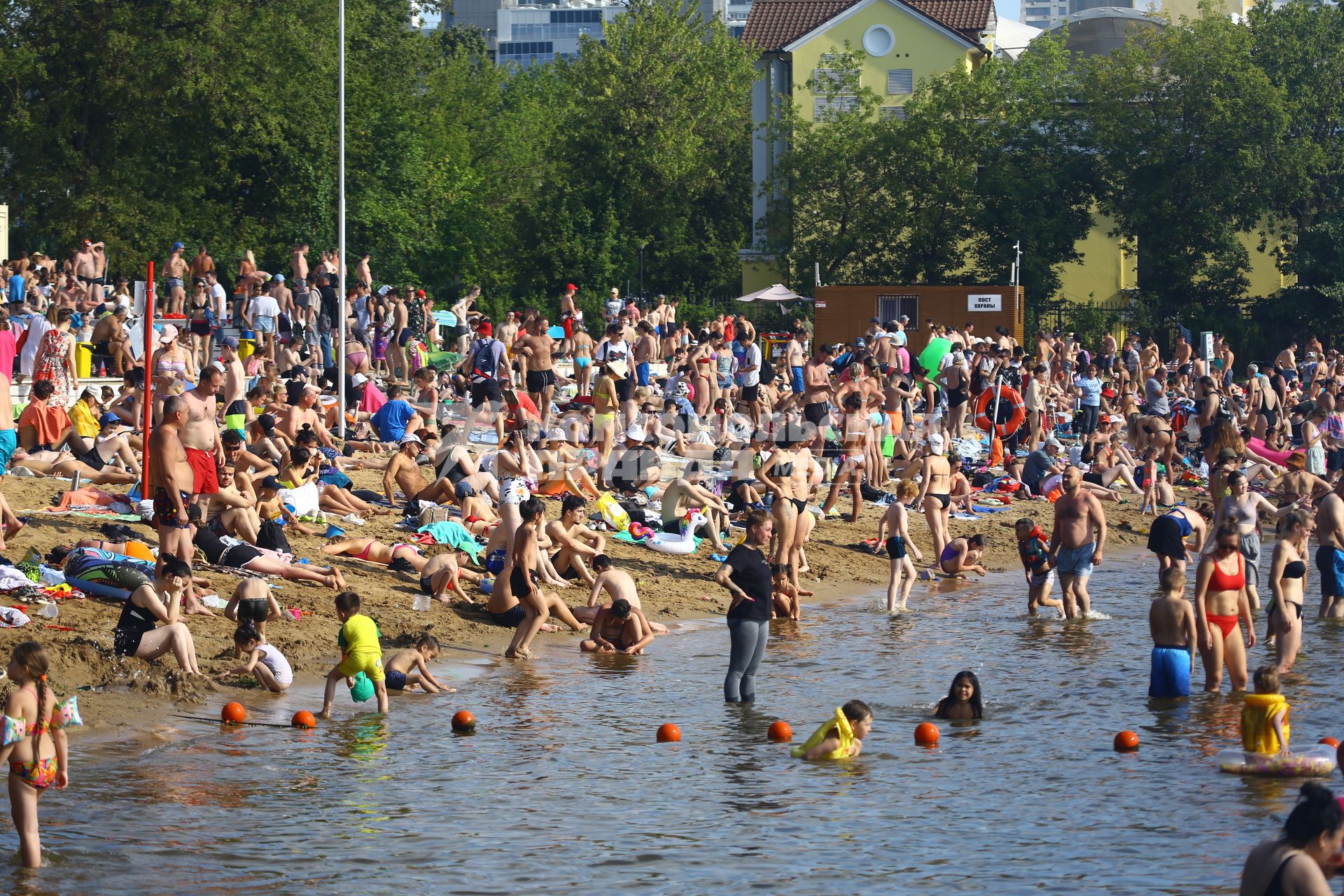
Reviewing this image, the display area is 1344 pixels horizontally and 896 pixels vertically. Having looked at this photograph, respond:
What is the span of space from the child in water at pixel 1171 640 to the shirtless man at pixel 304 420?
11.0 metres

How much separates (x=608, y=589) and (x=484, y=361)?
9698mm

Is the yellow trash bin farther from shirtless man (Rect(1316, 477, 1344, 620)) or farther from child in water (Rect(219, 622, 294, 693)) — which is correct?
shirtless man (Rect(1316, 477, 1344, 620))


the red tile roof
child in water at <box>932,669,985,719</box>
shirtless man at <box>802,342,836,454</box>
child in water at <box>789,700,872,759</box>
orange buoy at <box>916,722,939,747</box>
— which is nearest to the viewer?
child in water at <box>789,700,872,759</box>

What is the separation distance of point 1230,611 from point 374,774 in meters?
6.98

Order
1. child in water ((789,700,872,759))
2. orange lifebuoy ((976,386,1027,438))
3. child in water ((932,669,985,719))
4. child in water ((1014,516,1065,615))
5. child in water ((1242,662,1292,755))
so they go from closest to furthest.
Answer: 1. child in water ((1242,662,1292,755))
2. child in water ((789,700,872,759))
3. child in water ((932,669,985,719))
4. child in water ((1014,516,1065,615))
5. orange lifebuoy ((976,386,1027,438))

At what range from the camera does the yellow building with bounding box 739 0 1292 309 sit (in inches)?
1932

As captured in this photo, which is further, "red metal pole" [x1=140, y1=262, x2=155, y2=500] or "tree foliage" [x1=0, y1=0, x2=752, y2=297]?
"tree foliage" [x1=0, y1=0, x2=752, y2=297]

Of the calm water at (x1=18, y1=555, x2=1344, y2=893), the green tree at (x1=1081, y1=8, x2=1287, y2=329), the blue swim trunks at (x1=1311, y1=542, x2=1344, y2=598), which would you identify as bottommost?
the calm water at (x1=18, y1=555, x2=1344, y2=893)

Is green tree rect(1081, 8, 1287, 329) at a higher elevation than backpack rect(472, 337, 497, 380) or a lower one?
higher

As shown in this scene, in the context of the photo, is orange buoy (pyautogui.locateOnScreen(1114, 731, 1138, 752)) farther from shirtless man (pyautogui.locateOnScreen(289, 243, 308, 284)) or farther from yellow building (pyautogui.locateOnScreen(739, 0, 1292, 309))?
yellow building (pyautogui.locateOnScreen(739, 0, 1292, 309))

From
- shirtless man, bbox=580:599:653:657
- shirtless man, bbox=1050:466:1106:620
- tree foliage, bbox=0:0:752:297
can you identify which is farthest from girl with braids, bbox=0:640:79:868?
tree foliage, bbox=0:0:752:297

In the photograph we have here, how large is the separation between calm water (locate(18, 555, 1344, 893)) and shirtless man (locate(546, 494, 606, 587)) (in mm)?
2188

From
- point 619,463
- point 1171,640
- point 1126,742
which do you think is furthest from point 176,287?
point 1126,742

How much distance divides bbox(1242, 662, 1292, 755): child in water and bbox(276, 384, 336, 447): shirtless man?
1255cm
